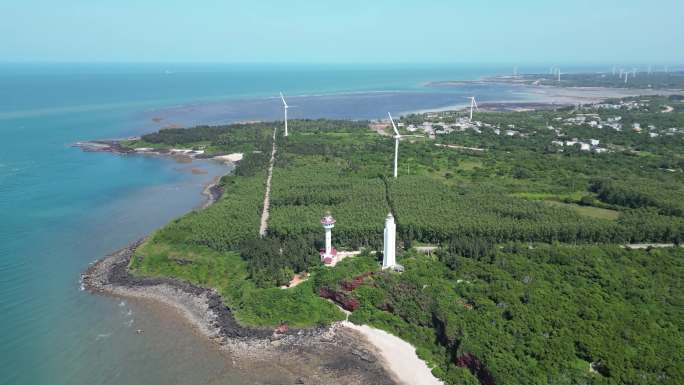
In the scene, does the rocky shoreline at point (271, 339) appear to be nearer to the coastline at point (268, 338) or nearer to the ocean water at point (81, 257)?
the coastline at point (268, 338)

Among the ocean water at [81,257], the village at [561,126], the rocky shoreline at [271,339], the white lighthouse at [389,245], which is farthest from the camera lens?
the village at [561,126]

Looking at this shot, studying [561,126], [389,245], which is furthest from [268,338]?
[561,126]

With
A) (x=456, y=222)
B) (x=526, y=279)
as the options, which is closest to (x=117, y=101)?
(x=456, y=222)

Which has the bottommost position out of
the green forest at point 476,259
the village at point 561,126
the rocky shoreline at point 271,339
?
the rocky shoreline at point 271,339

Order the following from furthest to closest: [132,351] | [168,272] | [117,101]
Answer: [117,101]
[168,272]
[132,351]

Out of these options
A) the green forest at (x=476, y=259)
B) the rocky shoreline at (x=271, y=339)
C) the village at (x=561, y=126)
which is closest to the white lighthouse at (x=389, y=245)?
the green forest at (x=476, y=259)

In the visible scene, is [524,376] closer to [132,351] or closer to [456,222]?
[456,222]
